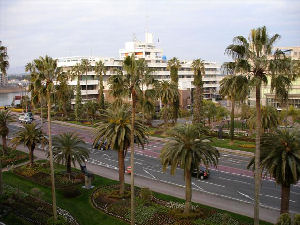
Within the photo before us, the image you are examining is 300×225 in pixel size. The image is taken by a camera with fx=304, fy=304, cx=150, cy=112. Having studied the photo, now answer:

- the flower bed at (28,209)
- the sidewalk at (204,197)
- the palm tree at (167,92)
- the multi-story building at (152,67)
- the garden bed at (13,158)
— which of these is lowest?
the sidewalk at (204,197)

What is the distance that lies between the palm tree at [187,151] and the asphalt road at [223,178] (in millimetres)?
7899

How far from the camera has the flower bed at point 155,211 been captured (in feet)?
72.4

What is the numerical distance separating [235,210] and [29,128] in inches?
932

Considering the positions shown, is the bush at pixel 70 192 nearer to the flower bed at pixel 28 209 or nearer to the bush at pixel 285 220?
the flower bed at pixel 28 209

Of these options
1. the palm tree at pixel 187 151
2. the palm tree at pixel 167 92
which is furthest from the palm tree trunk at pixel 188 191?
the palm tree at pixel 167 92

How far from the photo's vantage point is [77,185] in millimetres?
30141

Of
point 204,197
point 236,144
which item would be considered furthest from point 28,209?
point 236,144

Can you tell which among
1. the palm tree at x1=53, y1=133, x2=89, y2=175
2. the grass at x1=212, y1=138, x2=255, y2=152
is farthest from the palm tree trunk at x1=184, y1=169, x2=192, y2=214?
the grass at x1=212, y1=138, x2=255, y2=152

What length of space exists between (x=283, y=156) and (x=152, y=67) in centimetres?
9379

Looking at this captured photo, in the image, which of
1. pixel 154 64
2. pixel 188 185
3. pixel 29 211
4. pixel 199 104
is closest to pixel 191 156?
pixel 188 185

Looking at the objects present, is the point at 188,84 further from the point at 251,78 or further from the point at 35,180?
the point at 251,78

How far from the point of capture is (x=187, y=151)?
2112 cm

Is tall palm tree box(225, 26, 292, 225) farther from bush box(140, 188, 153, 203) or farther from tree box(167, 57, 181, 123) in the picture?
tree box(167, 57, 181, 123)

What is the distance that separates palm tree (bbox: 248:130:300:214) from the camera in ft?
61.6
